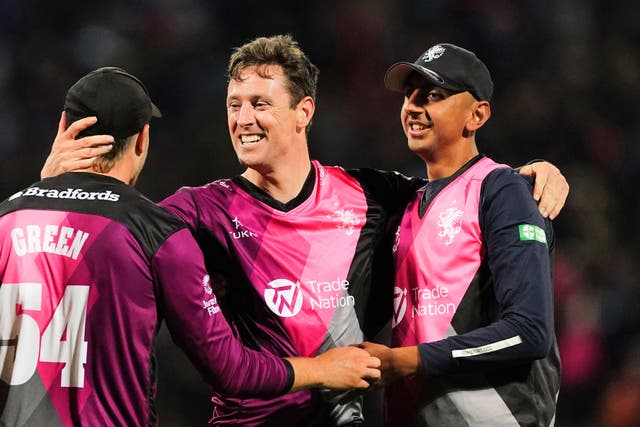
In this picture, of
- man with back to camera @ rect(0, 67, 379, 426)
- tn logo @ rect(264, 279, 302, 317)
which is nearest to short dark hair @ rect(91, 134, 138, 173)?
man with back to camera @ rect(0, 67, 379, 426)

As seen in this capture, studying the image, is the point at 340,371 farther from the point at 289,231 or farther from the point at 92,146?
the point at 92,146

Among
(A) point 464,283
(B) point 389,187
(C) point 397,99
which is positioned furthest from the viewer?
(C) point 397,99

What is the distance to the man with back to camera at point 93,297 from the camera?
137 inches

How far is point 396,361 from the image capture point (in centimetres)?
406

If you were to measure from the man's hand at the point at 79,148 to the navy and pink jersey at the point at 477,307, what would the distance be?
146 cm

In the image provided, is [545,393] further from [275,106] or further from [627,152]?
[627,152]

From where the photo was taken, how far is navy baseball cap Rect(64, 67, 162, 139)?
3699mm

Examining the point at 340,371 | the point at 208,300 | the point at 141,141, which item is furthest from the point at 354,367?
the point at 141,141

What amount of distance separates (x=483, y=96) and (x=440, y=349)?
124 centimetres

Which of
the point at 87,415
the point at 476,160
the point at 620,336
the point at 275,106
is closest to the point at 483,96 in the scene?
the point at 476,160

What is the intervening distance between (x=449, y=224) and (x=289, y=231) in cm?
72

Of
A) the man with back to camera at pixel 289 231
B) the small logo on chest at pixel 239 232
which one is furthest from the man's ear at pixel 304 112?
the small logo on chest at pixel 239 232

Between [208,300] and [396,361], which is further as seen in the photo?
[396,361]

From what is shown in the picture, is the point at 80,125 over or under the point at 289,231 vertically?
over
